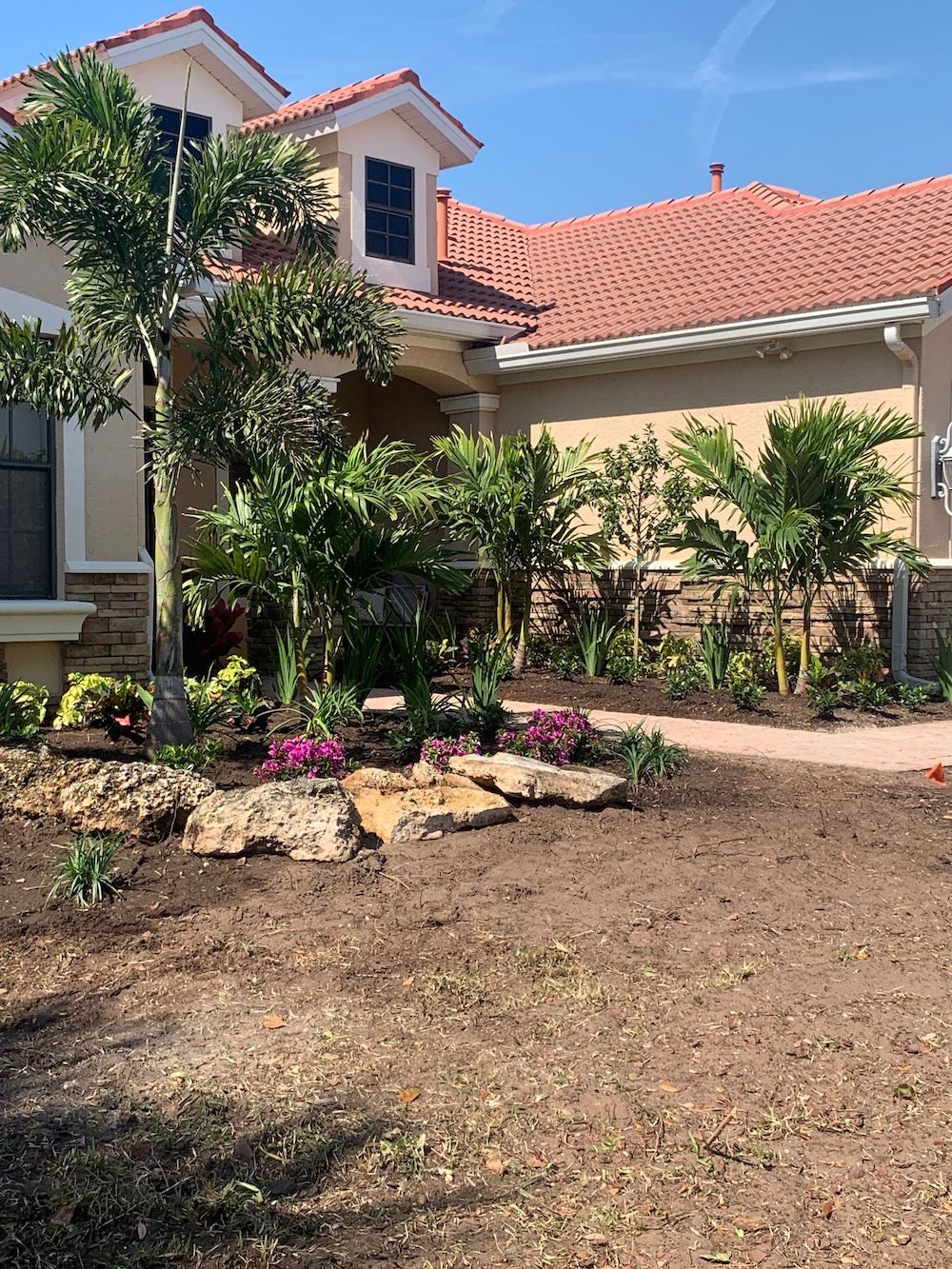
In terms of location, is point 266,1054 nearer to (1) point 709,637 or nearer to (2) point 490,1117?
(2) point 490,1117

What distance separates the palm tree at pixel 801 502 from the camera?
11.2 m

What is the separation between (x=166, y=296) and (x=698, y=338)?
7345mm

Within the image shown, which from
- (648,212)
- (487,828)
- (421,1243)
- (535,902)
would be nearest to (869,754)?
(487,828)

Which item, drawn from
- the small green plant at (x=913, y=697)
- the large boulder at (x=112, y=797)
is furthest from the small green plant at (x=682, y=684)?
the large boulder at (x=112, y=797)

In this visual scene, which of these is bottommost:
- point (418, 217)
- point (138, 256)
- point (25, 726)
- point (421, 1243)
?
point (421, 1243)

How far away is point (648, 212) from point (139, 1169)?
17813 millimetres

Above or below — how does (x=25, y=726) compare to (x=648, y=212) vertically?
below

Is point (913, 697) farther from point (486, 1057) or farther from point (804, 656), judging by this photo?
point (486, 1057)

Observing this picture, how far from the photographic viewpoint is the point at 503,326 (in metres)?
15.7

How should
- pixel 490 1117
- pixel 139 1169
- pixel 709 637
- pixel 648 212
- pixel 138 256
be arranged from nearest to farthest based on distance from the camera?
pixel 139 1169, pixel 490 1117, pixel 138 256, pixel 709 637, pixel 648 212

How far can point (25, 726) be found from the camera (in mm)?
8086

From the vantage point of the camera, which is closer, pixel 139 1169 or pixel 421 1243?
pixel 421 1243

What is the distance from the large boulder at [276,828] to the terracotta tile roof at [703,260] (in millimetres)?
9078

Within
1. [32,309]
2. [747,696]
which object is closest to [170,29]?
[32,309]
